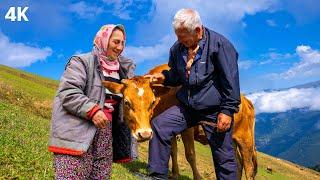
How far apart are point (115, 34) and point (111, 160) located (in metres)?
1.99

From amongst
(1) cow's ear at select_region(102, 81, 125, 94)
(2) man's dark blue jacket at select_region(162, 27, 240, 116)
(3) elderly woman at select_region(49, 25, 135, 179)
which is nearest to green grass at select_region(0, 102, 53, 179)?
(3) elderly woman at select_region(49, 25, 135, 179)

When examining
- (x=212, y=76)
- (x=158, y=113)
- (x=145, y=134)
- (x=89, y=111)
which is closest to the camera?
(x=89, y=111)

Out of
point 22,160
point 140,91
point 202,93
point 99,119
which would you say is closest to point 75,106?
point 99,119

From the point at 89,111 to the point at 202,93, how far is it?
9.96ft

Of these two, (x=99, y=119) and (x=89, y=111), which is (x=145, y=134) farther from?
(x=89, y=111)

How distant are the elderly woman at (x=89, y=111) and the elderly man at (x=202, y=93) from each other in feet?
4.85

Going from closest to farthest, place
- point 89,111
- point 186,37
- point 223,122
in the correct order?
point 89,111, point 186,37, point 223,122

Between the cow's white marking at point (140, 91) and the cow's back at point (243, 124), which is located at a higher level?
the cow's white marking at point (140, 91)

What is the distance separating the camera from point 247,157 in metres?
15.5

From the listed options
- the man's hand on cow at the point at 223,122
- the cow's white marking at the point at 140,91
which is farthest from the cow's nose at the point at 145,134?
the man's hand on cow at the point at 223,122

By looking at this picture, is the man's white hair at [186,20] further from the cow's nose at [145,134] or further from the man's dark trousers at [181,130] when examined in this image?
the cow's nose at [145,134]

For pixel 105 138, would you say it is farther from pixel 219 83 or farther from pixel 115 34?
pixel 219 83

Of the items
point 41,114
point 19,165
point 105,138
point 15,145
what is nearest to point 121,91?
point 105,138

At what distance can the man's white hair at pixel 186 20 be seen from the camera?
844 centimetres
